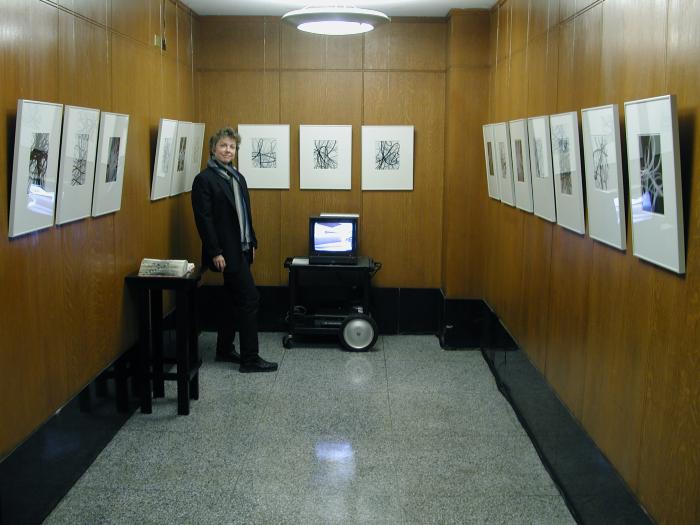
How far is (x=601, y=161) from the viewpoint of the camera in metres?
3.80

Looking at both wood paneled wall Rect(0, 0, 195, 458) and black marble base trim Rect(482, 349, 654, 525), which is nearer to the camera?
black marble base trim Rect(482, 349, 654, 525)

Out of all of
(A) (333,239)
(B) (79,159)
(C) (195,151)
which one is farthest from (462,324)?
(B) (79,159)

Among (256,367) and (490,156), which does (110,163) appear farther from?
(490,156)

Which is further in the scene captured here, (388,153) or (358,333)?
(388,153)

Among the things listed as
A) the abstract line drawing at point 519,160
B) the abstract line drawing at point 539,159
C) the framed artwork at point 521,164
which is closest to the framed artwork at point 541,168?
the abstract line drawing at point 539,159

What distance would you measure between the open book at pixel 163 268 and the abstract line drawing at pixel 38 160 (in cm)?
172

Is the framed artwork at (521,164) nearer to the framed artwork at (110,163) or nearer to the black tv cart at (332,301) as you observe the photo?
the black tv cart at (332,301)

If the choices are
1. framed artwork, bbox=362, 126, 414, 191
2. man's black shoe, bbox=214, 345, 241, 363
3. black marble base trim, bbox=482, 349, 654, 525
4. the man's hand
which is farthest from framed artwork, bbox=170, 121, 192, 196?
black marble base trim, bbox=482, 349, 654, 525

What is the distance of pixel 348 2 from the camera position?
7.02 metres

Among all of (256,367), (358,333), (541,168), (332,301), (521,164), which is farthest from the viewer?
(332,301)

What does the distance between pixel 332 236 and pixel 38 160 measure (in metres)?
4.18

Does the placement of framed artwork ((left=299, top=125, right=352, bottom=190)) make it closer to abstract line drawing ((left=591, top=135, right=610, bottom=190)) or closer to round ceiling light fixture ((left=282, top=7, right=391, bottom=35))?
round ceiling light fixture ((left=282, top=7, right=391, bottom=35))

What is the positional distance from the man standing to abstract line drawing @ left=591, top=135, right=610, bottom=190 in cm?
356

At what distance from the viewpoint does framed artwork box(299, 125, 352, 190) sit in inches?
322
